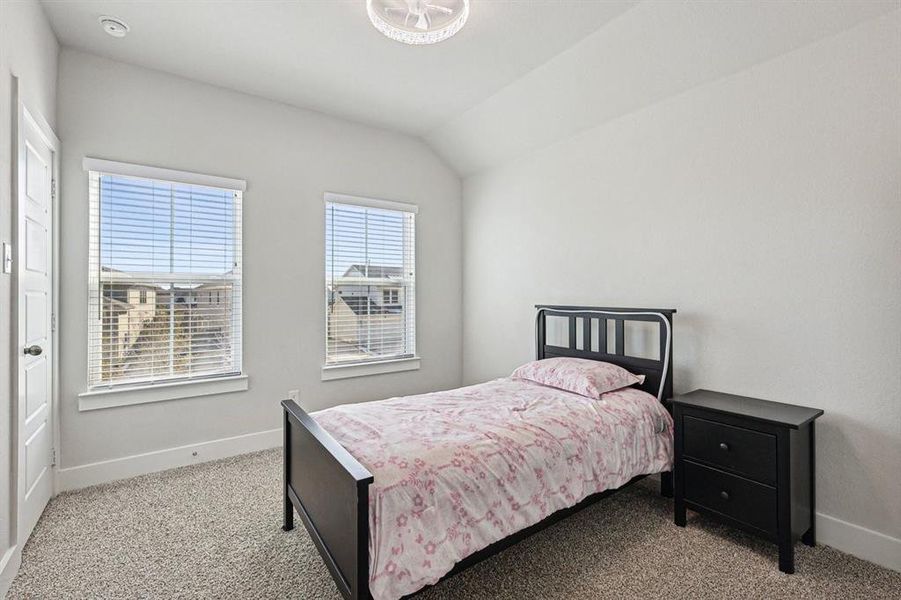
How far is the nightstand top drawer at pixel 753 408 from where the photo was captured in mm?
1961

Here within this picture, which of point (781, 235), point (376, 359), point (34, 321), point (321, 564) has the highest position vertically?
point (781, 235)

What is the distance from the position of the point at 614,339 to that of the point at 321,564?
2260 millimetres

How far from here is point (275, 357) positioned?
3449 millimetres

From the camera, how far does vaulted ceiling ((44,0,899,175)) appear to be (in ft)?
7.39

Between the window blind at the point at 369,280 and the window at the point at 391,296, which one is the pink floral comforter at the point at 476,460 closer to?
the window blind at the point at 369,280

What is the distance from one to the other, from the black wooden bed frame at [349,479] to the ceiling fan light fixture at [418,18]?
189 centimetres

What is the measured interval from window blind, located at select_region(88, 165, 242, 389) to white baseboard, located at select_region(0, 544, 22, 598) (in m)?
1.13

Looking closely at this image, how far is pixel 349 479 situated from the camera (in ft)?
4.75

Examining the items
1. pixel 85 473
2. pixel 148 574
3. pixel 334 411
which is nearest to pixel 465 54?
pixel 334 411

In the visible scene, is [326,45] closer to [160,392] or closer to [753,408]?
[160,392]

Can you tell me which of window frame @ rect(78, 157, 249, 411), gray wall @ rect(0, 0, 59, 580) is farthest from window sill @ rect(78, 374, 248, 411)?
gray wall @ rect(0, 0, 59, 580)

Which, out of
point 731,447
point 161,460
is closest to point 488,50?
point 731,447

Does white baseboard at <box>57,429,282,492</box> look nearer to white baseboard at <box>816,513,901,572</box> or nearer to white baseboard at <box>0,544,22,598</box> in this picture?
white baseboard at <box>0,544,22,598</box>

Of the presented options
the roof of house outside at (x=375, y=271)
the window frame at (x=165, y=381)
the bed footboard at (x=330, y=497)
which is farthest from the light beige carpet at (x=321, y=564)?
the roof of house outside at (x=375, y=271)
